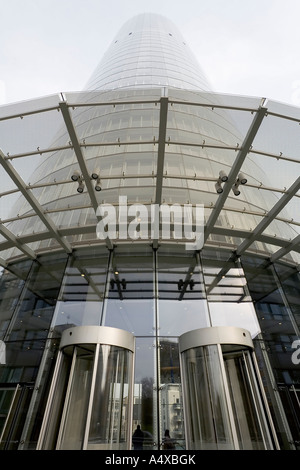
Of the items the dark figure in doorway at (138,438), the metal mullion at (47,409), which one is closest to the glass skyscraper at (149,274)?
the metal mullion at (47,409)

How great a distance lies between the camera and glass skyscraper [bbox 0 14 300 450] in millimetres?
6848

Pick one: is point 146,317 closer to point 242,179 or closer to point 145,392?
point 145,392

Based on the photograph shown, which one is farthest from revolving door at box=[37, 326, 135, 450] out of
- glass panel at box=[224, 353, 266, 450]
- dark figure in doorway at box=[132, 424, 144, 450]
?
glass panel at box=[224, 353, 266, 450]

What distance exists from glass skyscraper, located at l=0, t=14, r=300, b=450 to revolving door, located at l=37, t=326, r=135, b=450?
0.13 feet

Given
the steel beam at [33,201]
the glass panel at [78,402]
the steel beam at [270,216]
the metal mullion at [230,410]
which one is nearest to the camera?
the metal mullion at [230,410]

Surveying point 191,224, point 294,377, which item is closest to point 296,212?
point 191,224

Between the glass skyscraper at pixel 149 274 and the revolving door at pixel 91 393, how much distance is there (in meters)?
0.04

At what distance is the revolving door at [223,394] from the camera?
6.30 meters

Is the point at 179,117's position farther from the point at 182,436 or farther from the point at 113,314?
the point at 182,436

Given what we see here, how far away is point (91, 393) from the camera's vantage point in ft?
21.0

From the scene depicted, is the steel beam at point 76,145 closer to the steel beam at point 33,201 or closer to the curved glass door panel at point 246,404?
the steel beam at point 33,201

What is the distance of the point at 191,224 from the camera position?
1084cm

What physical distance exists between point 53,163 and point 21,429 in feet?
30.5
